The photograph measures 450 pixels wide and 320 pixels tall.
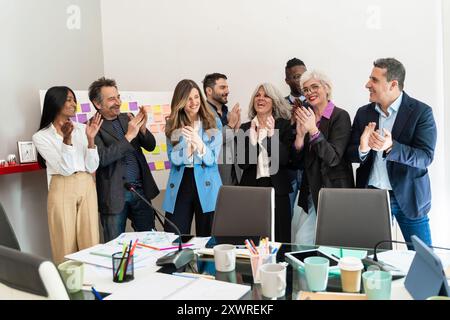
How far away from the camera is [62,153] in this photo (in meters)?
2.52

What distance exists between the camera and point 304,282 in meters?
1.34

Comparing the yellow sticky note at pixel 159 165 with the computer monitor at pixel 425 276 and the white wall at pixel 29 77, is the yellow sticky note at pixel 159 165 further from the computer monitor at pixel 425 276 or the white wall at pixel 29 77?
the computer monitor at pixel 425 276

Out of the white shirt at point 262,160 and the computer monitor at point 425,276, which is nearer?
the computer monitor at point 425,276

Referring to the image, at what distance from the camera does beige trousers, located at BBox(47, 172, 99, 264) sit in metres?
2.63

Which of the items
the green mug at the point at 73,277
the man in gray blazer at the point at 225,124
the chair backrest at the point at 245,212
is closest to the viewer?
the green mug at the point at 73,277

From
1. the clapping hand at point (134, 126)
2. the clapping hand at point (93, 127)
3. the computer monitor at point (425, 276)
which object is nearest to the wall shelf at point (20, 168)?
the clapping hand at point (93, 127)

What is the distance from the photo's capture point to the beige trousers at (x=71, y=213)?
2633mm

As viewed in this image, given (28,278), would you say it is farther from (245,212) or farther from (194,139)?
(194,139)

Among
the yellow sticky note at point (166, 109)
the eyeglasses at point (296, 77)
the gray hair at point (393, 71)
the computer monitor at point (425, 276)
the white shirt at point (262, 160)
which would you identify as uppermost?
the eyeglasses at point (296, 77)

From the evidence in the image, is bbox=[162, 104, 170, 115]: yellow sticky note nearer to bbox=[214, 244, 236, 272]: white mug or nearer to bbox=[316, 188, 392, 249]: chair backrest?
bbox=[316, 188, 392, 249]: chair backrest

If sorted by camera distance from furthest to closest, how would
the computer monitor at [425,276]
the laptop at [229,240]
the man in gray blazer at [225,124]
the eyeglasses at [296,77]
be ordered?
the eyeglasses at [296,77] < the man in gray blazer at [225,124] < the laptop at [229,240] < the computer monitor at [425,276]

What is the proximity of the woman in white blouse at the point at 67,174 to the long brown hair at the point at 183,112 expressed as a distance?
1.64 ft
